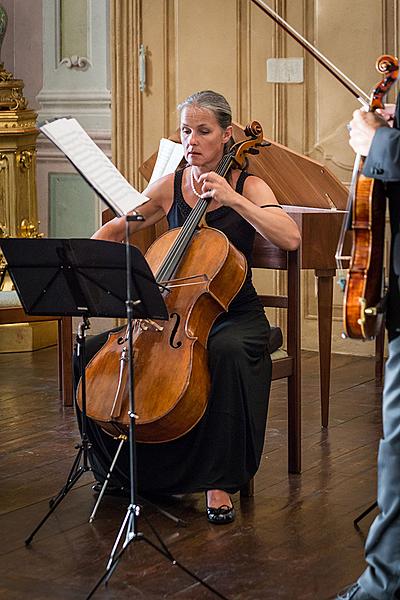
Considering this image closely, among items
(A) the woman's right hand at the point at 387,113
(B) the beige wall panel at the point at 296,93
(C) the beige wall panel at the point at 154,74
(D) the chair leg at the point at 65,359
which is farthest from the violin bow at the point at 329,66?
(C) the beige wall panel at the point at 154,74

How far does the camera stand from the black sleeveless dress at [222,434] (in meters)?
3.40

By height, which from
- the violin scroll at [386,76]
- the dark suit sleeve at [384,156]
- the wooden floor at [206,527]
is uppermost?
the violin scroll at [386,76]

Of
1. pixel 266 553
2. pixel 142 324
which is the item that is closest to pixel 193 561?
pixel 266 553

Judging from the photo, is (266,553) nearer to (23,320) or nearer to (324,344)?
(324,344)

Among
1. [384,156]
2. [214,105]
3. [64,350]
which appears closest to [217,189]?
[214,105]

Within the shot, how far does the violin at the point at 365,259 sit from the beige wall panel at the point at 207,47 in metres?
3.64

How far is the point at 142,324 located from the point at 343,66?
2.77 meters

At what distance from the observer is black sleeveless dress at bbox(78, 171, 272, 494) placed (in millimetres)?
3396

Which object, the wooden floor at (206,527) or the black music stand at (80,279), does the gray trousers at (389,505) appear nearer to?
the wooden floor at (206,527)

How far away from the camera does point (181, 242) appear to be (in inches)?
135

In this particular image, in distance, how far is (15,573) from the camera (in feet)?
9.75

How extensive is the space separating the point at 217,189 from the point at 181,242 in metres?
0.18

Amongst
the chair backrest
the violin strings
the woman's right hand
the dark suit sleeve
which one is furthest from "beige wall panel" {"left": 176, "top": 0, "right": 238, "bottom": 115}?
the dark suit sleeve

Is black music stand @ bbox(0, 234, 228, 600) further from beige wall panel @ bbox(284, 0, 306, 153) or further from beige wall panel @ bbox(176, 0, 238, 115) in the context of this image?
beige wall panel @ bbox(176, 0, 238, 115)
